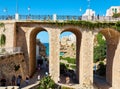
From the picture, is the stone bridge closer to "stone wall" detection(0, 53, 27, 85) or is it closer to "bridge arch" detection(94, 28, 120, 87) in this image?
"bridge arch" detection(94, 28, 120, 87)

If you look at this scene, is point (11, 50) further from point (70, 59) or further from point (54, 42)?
point (70, 59)

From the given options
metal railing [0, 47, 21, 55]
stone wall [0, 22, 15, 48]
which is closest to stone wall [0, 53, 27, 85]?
metal railing [0, 47, 21, 55]

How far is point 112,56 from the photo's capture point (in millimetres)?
33344

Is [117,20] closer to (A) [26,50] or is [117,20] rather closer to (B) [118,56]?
(B) [118,56]

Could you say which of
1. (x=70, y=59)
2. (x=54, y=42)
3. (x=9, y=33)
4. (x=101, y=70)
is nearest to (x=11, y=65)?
(x=9, y=33)

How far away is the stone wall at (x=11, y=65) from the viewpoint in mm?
23094

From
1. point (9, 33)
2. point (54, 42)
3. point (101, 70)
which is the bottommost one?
point (101, 70)

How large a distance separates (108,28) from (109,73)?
6.20 meters

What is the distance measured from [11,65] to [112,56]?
44.1 feet

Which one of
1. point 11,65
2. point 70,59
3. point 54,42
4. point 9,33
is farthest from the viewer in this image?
point 70,59

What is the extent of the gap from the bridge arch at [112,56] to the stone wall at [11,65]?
1002 centimetres

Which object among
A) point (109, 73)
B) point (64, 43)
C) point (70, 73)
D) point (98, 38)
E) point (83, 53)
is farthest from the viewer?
point (64, 43)

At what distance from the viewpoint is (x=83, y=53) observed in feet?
101

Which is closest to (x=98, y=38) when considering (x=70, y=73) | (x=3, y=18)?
(x=70, y=73)
